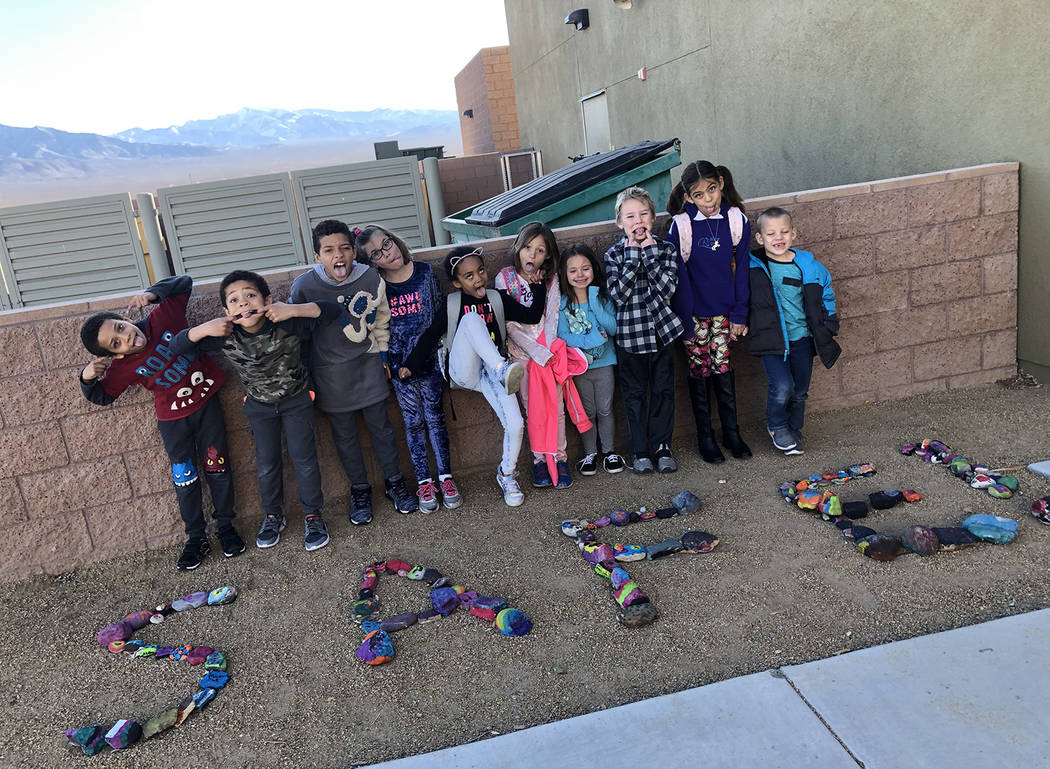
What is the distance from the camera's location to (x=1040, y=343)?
5.07 meters

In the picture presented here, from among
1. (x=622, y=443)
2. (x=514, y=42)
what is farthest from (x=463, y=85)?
(x=622, y=443)

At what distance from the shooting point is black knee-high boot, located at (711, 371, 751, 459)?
15.1ft

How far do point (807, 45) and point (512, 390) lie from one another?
423 cm

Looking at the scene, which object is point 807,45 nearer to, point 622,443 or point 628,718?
point 622,443

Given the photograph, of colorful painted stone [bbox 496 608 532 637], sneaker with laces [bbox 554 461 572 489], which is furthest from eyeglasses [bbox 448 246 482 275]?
colorful painted stone [bbox 496 608 532 637]

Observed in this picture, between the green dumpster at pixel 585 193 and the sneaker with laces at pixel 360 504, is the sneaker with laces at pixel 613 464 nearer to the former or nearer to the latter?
the sneaker with laces at pixel 360 504

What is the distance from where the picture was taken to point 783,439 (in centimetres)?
459

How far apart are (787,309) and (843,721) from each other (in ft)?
8.53

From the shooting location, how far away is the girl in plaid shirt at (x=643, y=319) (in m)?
4.29

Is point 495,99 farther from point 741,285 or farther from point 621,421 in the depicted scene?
point 741,285

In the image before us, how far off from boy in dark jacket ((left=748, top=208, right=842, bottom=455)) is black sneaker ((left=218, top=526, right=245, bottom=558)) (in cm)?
297

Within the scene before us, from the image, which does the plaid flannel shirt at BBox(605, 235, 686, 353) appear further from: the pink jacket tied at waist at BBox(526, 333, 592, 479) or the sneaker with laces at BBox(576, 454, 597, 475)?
the sneaker with laces at BBox(576, 454, 597, 475)

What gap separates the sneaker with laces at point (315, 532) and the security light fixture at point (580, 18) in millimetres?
9734

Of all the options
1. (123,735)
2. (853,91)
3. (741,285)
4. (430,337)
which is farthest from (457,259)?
(853,91)
